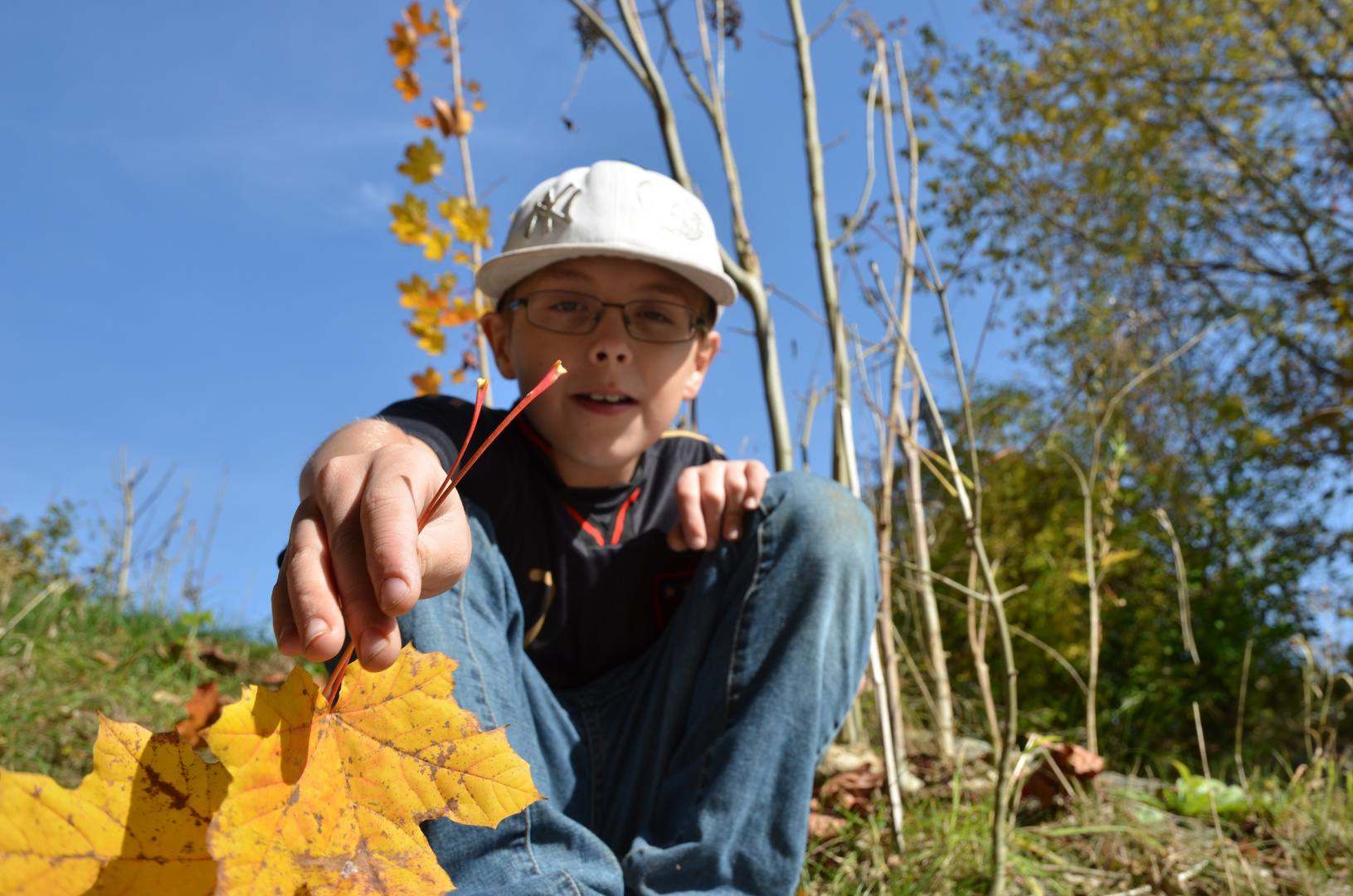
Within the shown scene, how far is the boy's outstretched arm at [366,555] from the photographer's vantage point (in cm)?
54

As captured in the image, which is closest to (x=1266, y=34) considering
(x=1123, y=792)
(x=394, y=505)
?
(x=1123, y=792)

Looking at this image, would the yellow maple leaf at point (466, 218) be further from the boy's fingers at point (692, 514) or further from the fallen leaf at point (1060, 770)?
the fallen leaf at point (1060, 770)

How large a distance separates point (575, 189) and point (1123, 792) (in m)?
1.65

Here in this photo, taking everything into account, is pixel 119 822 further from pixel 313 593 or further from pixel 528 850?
pixel 528 850

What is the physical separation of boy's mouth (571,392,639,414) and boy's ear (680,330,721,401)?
0.16 meters

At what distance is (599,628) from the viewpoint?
1532 mm

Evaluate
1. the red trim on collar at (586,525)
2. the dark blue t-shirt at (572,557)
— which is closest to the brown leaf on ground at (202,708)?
the dark blue t-shirt at (572,557)

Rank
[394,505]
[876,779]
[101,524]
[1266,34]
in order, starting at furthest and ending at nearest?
1. [1266,34]
2. [101,524]
3. [876,779]
4. [394,505]

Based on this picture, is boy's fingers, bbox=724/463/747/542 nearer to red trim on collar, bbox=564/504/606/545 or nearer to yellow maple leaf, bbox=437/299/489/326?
red trim on collar, bbox=564/504/606/545

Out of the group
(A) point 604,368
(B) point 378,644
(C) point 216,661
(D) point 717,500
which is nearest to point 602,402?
(A) point 604,368

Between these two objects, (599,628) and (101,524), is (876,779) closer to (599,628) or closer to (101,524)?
(599,628)

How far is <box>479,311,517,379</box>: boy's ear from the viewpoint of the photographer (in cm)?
174

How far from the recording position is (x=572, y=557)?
153 cm

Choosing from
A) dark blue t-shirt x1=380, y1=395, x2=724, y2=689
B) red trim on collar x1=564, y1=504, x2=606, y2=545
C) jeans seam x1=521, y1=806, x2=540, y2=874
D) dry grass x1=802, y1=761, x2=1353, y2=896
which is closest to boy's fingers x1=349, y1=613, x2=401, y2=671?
jeans seam x1=521, y1=806, x2=540, y2=874
